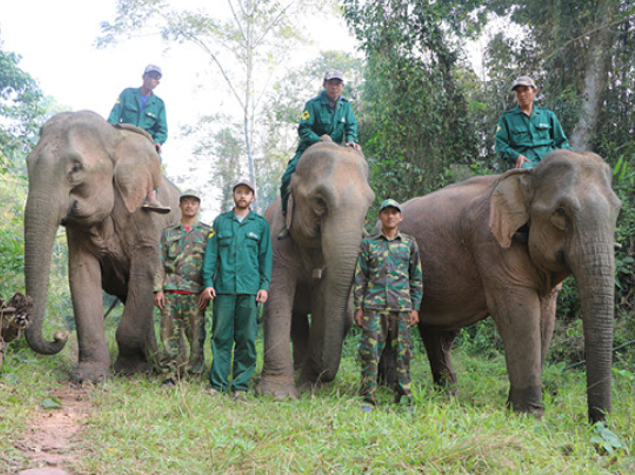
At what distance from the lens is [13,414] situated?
12.7 ft

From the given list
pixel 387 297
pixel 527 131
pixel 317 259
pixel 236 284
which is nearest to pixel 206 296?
pixel 236 284

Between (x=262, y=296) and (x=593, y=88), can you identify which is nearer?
(x=262, y=296)

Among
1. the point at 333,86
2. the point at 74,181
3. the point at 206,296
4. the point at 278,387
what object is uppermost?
the point at 333,86

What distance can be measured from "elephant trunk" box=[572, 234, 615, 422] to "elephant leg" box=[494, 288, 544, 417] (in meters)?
0.54

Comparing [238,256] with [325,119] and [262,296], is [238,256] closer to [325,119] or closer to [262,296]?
[262,296]

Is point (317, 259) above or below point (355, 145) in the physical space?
below

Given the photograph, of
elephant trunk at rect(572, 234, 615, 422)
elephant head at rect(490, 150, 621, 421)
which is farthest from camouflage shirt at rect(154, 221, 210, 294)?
elephant trunk at rect(572, 234, 615, 422)

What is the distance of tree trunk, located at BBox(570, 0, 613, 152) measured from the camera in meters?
8.84

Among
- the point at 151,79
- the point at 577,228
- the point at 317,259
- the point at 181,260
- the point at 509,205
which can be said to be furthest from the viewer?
the point at 151,79

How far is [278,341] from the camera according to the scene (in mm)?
5637

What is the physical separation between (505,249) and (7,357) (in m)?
4.62

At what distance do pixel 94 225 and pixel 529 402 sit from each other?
14.0ft

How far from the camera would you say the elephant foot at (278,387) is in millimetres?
5337

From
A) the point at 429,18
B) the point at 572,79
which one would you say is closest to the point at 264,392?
the point at 572,79
